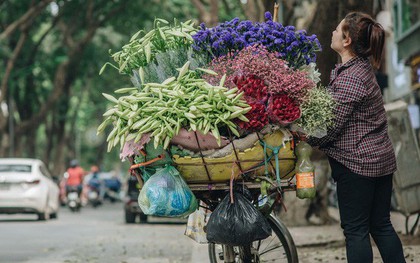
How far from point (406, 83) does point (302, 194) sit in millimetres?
20605

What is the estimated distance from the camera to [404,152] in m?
10.3

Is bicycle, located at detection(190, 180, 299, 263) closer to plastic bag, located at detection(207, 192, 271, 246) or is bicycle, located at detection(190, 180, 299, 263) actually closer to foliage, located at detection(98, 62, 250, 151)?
plastic bag, located at detection(207, 192, 271, 246)

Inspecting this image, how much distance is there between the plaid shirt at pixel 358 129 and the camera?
17.3 ft

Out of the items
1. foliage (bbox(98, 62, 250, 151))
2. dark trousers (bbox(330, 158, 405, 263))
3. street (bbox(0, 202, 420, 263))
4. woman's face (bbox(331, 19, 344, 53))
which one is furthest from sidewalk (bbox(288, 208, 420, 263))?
foliage (bbox(98, 62, 250, 151))

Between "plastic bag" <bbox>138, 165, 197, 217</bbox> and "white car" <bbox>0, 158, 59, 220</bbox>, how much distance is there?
1590 centimetres

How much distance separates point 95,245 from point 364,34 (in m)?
8.37

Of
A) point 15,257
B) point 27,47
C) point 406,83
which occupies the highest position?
point 27,47

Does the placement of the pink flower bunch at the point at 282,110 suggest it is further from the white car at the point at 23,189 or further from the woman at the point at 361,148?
the white car at the point at 23,189

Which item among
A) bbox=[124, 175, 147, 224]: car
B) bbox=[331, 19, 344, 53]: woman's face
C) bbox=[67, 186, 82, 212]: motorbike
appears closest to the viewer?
bbox=[331, 19, 344, 53]: woman's face

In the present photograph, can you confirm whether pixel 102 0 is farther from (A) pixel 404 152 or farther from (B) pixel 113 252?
(A) pixel 404 152

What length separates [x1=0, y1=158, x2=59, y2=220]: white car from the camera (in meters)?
20.6

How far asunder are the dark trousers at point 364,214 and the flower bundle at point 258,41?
0.68 meters

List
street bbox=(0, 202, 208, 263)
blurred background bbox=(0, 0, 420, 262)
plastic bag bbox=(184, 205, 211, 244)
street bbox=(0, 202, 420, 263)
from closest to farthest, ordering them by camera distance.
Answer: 1. plastic bag bbox=(184, 205, 211, 244)
2. street bbox=(0, 202, 420, 263)
3. street bbox=(0, 202, 208, 263)
4. blurred background bbox=(0, 0, 420, 262)

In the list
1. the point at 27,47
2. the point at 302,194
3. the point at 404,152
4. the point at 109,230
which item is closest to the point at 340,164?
the point at 302,194
